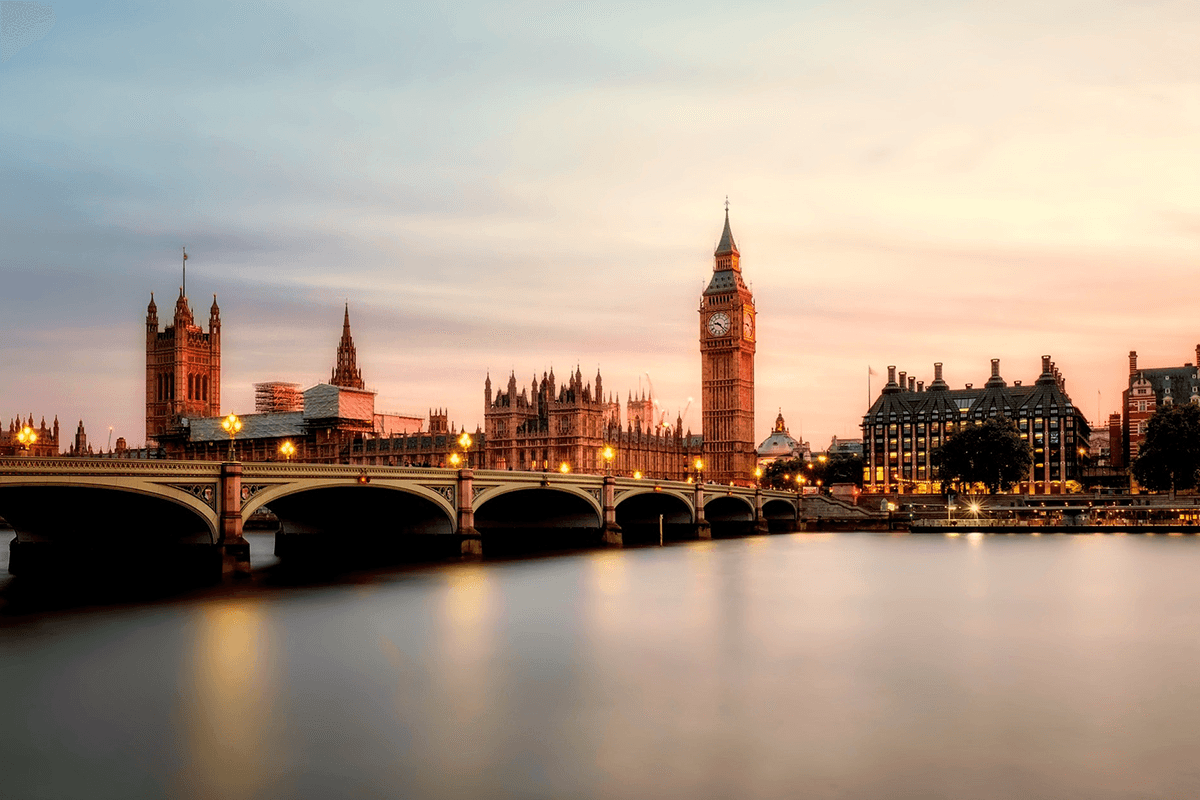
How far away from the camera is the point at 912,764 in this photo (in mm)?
18078

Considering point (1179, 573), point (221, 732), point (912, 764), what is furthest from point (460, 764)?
point (1179, 573)

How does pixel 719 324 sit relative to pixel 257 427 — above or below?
above

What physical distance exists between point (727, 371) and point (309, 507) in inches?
4180

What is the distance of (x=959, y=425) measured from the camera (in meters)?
162

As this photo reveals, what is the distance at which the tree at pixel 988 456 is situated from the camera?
115688 millimetres

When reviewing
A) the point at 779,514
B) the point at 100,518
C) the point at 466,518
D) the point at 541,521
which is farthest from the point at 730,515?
the point at 100,518

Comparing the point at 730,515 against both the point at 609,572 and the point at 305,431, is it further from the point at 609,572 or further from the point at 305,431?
the point at 305,431

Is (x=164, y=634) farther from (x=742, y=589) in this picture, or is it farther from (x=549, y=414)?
(x=549, y=414)

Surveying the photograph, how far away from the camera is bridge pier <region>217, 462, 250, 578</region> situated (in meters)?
42.7

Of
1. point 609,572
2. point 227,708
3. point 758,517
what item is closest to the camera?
point 227,708

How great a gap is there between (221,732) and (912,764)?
12.0 m

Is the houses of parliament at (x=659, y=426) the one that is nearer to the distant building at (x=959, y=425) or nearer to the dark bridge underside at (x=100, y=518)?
the distant building at (x=959, y=425)

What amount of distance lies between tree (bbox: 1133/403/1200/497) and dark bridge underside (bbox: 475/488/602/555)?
60.1 metres

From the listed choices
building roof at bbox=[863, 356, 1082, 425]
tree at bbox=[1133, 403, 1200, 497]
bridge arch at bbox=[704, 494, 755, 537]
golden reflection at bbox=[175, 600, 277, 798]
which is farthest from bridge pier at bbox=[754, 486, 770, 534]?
building roof at bbox=[863, 356, 1082, 425]
